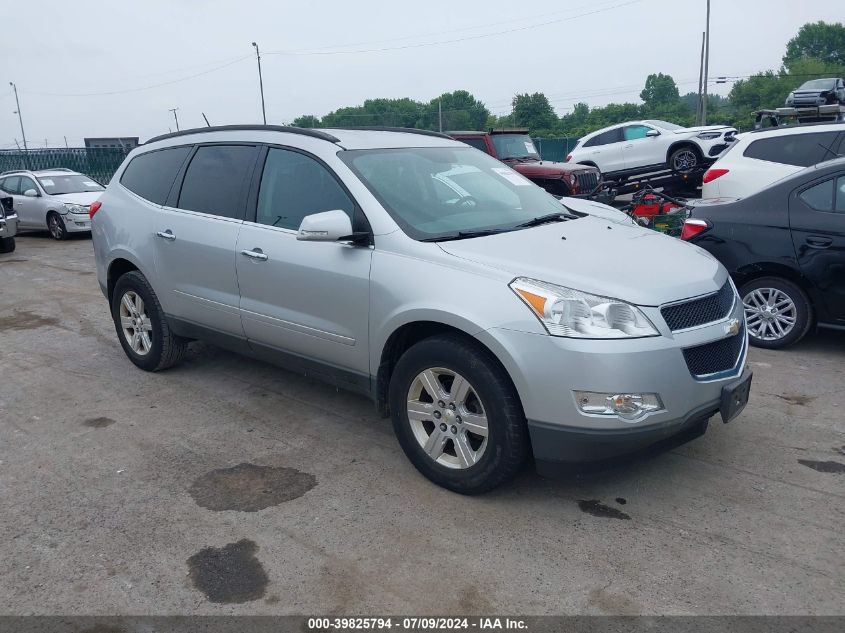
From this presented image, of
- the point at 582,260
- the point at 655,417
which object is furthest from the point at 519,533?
the point at 582,260

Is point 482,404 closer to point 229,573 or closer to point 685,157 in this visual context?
point 229,573

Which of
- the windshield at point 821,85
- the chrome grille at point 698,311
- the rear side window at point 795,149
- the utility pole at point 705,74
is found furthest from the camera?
the utility pole at point 705,74

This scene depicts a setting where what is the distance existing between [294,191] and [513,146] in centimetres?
1135

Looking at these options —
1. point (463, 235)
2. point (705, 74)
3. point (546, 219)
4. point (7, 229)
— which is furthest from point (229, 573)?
point (705, 74)

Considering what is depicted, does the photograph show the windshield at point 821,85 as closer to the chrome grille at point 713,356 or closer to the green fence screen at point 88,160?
the chrome grille at point 713,356

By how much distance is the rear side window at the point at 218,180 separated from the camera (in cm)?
495

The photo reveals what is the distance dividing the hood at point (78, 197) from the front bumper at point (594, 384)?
1456 cm

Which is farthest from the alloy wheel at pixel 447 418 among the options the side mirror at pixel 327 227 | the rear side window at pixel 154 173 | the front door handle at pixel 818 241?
the front door handle at pixel 818 241

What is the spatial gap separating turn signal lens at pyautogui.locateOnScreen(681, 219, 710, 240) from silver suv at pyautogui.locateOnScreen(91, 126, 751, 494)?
1.71 metres

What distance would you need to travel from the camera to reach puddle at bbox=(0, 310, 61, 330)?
7.86m

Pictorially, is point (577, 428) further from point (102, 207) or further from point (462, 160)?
point (102, 207)

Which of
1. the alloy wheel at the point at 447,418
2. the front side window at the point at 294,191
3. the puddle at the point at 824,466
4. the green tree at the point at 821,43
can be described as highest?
the green tree at the point at 821,43

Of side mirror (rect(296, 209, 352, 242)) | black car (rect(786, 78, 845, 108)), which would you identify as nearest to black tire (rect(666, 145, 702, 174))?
black car (rect(786, 78, 845, 108))

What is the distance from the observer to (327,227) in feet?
12.9
